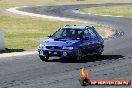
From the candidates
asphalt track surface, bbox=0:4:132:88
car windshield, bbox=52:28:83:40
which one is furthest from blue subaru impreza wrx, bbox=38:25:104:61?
asphalt track surface, bbox=0:4:132:88

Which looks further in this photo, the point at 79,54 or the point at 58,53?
the point at 79,54

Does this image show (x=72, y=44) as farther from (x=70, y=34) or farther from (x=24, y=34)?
(x=24, y=34)

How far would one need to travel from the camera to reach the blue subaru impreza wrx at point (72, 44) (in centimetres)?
2161

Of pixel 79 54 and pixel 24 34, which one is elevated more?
pixel 79 54

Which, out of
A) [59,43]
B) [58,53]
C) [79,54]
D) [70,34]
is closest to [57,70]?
[58,53]

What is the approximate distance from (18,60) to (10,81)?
6353mm

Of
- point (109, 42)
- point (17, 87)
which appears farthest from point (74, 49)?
point (109, 42)

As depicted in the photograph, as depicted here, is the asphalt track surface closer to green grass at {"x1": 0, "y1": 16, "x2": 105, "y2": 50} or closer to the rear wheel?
the rear wheel

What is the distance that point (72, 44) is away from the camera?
21.8 m

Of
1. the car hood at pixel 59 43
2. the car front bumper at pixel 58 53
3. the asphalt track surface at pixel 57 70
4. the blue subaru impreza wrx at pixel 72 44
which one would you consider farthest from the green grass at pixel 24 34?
the car front bumper at pixel 58 53

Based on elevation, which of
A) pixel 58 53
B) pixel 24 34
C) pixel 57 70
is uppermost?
pixel 58 53

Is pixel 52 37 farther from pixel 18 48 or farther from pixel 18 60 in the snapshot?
pixel 18 48

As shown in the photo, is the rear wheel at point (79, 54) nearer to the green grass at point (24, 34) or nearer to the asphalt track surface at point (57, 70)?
the asphalt track surface at point (57, 70)

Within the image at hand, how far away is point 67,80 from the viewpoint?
1670cm
